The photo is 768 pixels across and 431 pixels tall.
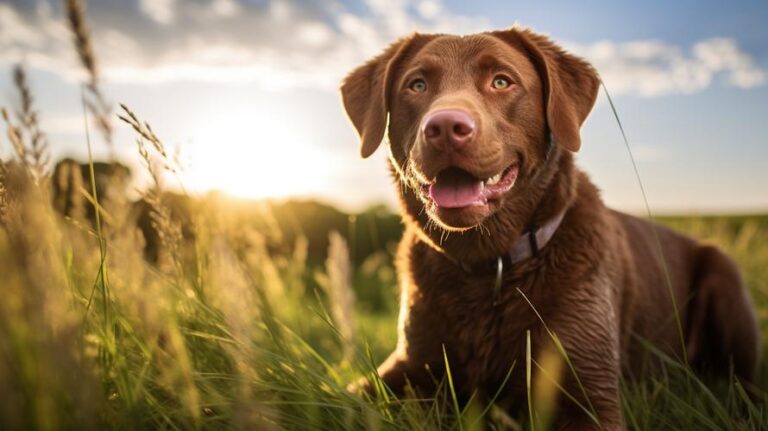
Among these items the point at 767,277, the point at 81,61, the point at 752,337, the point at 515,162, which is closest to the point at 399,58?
the point at 515,162

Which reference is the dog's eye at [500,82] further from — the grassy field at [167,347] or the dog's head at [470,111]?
the grassy field at [167,347]

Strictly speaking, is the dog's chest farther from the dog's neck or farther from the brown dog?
the dog's neck

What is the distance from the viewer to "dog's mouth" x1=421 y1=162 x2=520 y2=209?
108 inches

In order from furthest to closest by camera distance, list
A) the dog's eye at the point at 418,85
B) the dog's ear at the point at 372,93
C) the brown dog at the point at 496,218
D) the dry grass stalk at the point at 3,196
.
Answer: the dog's ear at the point at 372,93 < the dog's eye at the point at 418,85 < the brown dog at the point at 496,218 < the dry grass stalk at the point at 3,196

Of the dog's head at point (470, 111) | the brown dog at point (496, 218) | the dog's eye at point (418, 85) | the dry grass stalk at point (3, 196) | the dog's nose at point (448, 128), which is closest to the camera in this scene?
the dry grass stalk at point (3, 196)

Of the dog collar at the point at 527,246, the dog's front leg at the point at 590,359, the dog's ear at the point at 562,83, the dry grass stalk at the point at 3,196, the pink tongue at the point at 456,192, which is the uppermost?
the dog's ear at the point at 562,83

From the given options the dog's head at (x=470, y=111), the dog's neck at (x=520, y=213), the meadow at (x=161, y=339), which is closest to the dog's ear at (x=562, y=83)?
the dog's head at (x=470, y=111)

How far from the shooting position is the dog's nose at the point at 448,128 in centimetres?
250

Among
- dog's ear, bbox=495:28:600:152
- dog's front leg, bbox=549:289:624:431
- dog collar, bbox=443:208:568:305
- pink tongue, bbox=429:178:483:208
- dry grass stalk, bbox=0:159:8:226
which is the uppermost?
dog's ear, bbox=495:28:600:152

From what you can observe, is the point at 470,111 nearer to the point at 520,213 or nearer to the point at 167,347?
the point at 520,213

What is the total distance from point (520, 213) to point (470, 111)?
0.66 meters

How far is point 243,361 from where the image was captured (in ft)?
6.82

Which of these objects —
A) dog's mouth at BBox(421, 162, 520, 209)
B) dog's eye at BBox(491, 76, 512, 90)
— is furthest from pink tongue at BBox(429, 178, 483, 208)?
dog's eye at BBox(491, 76, 512, 90)

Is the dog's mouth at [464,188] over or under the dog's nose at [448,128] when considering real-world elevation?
under
